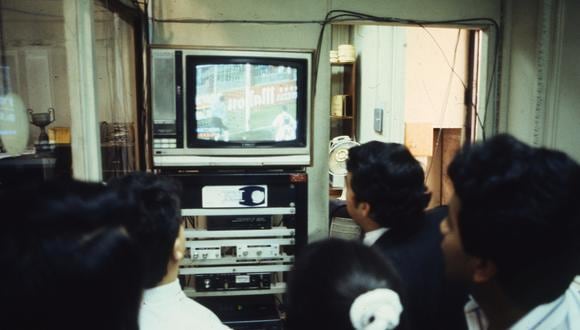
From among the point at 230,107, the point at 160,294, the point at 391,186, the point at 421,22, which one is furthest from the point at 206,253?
the point at 421,22

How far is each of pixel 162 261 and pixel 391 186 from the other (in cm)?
79

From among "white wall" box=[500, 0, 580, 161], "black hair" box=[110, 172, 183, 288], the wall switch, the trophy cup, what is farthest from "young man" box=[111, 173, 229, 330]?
the wall switch

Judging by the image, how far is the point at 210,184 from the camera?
1.96m

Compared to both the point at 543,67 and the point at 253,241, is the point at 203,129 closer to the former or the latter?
the point at 253,241

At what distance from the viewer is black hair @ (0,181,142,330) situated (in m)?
0.46

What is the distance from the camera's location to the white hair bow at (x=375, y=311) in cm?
72

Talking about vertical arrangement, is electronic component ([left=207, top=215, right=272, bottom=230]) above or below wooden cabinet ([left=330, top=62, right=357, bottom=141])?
below

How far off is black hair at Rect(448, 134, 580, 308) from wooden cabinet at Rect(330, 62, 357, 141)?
13.2 feet

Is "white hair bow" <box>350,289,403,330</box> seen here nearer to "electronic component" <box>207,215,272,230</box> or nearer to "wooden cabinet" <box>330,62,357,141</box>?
"electronic component" <box>207,215,272,230</box>

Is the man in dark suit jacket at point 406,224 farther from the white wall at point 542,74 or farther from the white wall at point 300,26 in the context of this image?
the white wall at point 542,74

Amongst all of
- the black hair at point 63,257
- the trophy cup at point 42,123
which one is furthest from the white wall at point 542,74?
the black hair at point 63,257

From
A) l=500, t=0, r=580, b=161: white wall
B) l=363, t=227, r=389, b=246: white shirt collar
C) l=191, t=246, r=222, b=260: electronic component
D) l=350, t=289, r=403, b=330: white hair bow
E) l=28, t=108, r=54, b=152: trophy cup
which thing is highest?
l=500, t=0, r=580, b=161: white wall

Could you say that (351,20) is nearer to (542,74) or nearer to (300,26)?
(300,26)

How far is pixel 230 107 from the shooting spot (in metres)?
1.99
